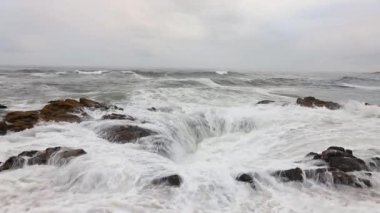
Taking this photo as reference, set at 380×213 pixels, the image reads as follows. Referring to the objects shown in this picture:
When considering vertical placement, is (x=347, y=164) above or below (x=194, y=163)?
above

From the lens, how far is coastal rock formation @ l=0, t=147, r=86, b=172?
21.0 feet

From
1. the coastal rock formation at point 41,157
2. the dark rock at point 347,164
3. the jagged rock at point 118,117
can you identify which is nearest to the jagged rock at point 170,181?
the coastal rock formation at point 41,157

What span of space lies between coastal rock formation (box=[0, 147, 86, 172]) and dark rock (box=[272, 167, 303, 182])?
11.4ft

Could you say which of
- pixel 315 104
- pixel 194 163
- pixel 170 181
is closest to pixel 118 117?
pixel 194 163

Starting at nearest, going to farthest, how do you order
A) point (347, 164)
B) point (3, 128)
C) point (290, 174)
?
point (290, 174), point (347, 164), point (3, 128)

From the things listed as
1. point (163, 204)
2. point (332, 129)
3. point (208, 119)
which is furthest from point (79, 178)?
point (332, 129)

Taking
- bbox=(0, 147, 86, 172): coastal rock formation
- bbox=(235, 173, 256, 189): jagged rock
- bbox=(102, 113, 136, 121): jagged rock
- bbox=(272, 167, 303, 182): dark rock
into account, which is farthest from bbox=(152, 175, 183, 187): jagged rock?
bbox=(102, 113, 136, 121): jagged rock

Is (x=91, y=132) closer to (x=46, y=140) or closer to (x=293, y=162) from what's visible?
(x=46, y=140)

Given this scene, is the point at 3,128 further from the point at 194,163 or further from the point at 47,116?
the point at 194,163

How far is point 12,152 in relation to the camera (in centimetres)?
728

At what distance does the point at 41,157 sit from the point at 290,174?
14.3 feet

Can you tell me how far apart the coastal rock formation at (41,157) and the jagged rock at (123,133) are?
1603 millimetres

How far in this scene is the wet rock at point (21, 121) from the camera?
924 cm

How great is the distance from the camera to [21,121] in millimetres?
9758
